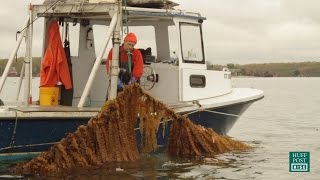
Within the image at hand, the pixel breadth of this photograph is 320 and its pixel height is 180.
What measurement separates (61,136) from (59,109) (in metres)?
0.49

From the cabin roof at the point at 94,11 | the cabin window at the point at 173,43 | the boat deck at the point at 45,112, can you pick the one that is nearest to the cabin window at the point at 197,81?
the cabin window at the point at 173,43

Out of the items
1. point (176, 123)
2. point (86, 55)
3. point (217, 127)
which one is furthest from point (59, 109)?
point (217, 127)

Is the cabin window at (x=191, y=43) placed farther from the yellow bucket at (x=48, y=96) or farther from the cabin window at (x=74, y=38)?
the yellow bucket at (x=48, y=96)

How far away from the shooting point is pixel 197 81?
1372 centimetres

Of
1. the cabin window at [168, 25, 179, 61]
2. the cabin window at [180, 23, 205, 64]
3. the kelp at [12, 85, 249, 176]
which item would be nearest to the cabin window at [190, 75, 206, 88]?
the cabin window at [180, 23, 205, 64]

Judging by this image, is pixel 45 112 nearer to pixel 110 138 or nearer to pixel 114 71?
pixel 110 138

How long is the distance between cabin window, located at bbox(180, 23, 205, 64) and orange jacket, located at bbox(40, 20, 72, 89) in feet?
8.81

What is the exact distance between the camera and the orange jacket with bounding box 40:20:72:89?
12578 millimetres

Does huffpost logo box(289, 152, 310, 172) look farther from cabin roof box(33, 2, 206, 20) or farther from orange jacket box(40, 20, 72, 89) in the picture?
orange jacket box(40, 20, 72, 89)

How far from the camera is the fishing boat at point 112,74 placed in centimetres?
1104

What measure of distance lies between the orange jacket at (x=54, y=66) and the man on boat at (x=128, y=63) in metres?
1.01

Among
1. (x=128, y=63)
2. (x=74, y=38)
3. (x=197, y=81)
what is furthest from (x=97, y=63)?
(x=197, y=81)

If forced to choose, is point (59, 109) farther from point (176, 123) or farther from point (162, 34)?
point (162, 34)

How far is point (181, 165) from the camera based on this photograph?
11.9m
